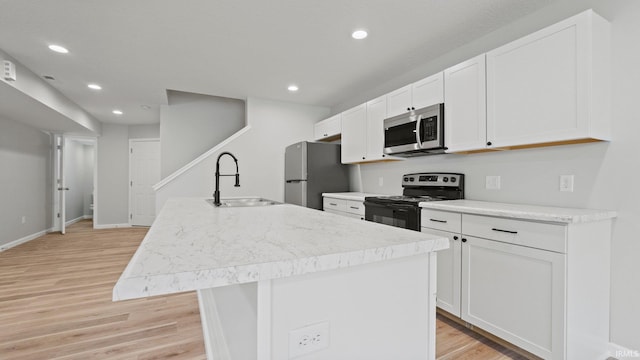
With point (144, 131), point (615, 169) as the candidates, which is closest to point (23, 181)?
point (144, 131)

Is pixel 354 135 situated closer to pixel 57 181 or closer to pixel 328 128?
pixel 328 128

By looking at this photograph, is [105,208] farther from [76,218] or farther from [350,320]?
[350,320]

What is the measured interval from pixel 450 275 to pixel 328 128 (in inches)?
115

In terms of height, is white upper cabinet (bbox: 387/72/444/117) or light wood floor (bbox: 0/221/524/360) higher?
white upper cabinet (bbox: 387/72/444/117)

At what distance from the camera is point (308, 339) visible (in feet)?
2.47

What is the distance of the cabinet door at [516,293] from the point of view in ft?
5.18

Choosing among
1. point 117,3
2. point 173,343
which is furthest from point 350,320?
Result: point 117,3

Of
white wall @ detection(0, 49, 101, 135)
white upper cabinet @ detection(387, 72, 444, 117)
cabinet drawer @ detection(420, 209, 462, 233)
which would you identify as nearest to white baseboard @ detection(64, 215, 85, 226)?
white wall @ detection(0, 49, 101, 135)

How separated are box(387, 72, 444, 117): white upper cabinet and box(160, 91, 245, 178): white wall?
9.99ft

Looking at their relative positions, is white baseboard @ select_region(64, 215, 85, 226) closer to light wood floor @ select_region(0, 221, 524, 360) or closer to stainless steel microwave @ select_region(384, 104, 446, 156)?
light wood floor @ select_region(0, 221, 524, 360)

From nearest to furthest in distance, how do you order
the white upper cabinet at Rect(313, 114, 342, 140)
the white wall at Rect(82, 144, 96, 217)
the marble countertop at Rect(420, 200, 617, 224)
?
the marble countertop at Rect(420, 200, 617, 224)
the white upper cabinet at Rect(313, 114, 342, 140)
the white wall at Rect(82, 144, 96, 217)

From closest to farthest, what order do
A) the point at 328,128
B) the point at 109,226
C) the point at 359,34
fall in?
1. the point at 359,34
2. the point at 328,128
3. the point at 109,226

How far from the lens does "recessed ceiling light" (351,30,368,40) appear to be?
2.51 m

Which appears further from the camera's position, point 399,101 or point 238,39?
point 399,101
